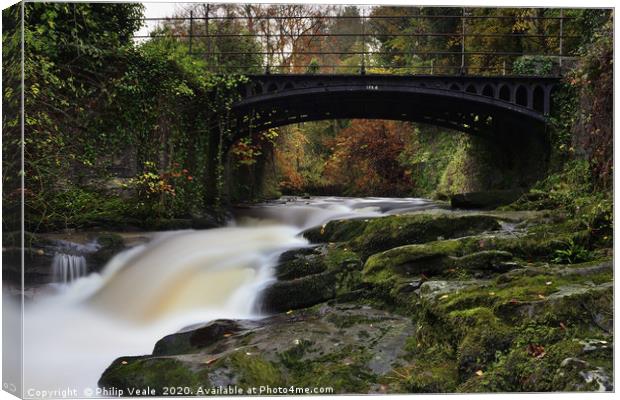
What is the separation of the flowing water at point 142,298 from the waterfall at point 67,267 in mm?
14

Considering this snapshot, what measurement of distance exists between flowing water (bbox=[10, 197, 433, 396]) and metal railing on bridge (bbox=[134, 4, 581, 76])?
301 centimetres

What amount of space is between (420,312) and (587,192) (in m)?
3.13

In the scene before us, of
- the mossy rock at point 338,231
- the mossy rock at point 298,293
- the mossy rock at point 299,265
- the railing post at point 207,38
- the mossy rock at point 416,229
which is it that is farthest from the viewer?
the mossy rock at point 338,231

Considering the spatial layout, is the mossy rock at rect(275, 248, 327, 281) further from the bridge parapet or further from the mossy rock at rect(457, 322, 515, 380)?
the bridge parapet

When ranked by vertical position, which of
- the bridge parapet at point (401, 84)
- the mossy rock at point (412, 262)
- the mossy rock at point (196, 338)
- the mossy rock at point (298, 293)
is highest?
the bridge parapet at point (401, 84)

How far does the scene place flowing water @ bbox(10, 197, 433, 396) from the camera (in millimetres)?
3795

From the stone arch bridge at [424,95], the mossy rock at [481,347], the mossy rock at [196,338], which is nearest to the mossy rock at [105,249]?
the mossy rock at [196,338]

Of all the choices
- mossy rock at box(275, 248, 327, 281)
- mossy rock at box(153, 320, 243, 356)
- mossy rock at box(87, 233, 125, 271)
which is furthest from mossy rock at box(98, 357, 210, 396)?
mossy rock at box(275, 248, 327, 281)

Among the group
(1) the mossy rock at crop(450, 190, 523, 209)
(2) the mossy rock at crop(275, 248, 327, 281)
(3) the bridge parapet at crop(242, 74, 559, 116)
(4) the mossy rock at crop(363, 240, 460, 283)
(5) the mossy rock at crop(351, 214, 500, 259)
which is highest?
(3) the bridge parapet at crop(242, 74, 559, 116)

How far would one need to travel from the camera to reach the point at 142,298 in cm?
581

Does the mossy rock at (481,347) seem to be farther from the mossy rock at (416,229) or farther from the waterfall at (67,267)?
the waterfall at (67,267)

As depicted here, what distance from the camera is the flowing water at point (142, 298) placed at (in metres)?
3.79

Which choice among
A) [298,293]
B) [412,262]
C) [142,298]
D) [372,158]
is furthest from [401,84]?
[142,298]

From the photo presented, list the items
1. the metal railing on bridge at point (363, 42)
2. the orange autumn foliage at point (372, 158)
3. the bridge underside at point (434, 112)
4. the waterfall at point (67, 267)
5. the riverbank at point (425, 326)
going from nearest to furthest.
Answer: the riverbank at point (425, 326)
the waterfall at point (67, 267)
the metal railing on bridge at point (363, 42)
the bridge underside at point (434, 112)
the orange autumn foliage at point (372, 158)
